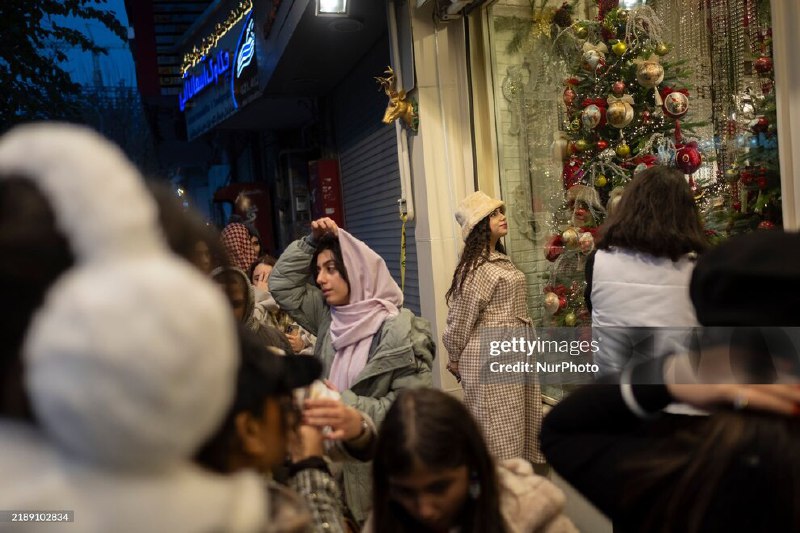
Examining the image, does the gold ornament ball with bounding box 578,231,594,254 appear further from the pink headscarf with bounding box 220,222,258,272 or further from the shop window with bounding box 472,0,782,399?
the pink headscarf with bounding box 220,222,258,272

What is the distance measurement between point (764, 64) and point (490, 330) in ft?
5.80

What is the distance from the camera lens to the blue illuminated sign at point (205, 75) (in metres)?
8.57

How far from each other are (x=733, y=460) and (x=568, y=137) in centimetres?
299

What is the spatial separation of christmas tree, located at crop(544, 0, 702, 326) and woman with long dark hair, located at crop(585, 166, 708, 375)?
0.79 metres

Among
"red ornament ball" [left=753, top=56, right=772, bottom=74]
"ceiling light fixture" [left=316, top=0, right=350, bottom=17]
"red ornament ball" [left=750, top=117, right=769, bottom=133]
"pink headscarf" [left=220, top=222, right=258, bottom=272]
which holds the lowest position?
"pink headscarf" [left=220, top=222, right=258, bottom=272]

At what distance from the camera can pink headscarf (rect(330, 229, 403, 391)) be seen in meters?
2.23

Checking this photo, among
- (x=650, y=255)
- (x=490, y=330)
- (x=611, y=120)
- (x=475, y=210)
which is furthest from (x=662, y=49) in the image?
(x=490, y=330)

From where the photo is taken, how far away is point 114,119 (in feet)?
14.0

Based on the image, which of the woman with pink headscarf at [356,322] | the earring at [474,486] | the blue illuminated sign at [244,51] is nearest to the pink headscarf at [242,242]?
the woman with pink headscarf at [356,322]

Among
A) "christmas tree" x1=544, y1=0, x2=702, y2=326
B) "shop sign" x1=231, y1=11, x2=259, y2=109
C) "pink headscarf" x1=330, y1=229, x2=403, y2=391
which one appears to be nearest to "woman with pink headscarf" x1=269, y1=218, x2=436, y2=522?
"pink headscarf" x1=330, y1=229, x2=403, y2=391

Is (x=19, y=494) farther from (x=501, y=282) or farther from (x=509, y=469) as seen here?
(x=501, y=282)

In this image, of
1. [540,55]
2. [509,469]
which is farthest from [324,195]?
[509,469]

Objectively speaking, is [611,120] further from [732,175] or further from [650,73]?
[732,175]

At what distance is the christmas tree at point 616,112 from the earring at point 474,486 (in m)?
2.21
